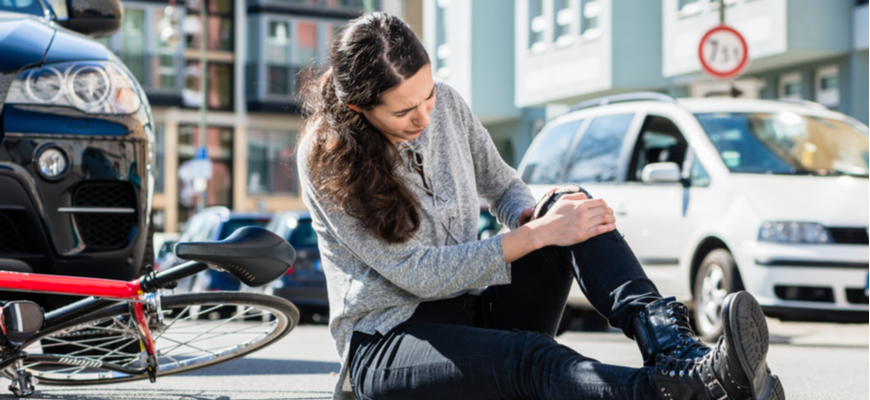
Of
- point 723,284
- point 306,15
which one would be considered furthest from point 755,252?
point 306,15

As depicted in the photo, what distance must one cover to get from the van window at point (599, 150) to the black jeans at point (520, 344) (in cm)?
496

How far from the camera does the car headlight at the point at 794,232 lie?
6609 millimetres

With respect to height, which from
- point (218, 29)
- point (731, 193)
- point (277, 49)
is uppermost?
point (218, 29)

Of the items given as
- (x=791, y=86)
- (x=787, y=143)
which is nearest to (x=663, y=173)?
(x=787, y=143)

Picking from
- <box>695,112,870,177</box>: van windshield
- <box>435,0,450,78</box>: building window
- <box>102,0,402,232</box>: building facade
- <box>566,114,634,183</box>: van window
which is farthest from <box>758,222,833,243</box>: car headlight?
<box>102,0,402,232</box>: building facade

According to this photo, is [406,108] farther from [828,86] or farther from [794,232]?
[828,86]

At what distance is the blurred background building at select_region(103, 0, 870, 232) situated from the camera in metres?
16.6

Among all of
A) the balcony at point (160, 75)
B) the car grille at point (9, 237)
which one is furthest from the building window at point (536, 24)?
the car grille at point (9, 237)

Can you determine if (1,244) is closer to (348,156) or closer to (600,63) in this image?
(348,156)

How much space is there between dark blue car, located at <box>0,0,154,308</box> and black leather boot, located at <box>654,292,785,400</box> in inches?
83.1

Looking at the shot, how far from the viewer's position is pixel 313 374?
5.05m

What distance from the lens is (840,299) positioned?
21.4 ft

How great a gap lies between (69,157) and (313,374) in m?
1.62

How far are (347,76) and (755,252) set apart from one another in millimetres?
4346
